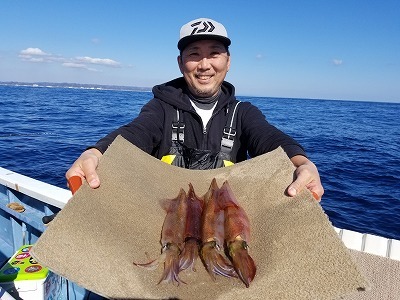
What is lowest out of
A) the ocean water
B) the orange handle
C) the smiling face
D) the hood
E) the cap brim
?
the ocean water

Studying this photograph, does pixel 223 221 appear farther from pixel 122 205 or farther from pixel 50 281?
pixel 50 281

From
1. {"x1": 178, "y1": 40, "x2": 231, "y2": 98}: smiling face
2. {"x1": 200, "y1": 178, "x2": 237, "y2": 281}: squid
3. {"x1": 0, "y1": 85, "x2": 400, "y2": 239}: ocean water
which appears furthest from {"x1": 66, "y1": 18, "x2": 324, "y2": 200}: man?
{"x1": 0, "y1": 85, "x2": 400, "y2": 239}: ocean water

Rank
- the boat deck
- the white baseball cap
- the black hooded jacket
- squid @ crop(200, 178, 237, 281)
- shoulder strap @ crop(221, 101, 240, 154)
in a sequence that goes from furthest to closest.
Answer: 1. the boat deck
2. shoulder strap @ crop(221, 101, 240, 154)
3. the black hooded jacket
4. the white baseball cap
5. squid @ crop(200, 178, 237, 281)

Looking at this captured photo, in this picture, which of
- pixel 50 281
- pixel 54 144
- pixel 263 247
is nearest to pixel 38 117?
pixel 54 144

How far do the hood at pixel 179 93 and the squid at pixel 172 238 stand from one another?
1.19 m

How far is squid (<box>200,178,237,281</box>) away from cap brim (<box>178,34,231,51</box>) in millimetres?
1496

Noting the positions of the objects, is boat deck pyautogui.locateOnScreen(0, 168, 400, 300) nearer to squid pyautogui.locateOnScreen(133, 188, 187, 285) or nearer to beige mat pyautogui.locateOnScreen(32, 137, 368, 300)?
beige mat pyautogui.locateOnScreen(32, 137, 368, 300)

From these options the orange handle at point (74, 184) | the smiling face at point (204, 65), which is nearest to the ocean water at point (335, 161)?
the smiling face at point (204, 65)

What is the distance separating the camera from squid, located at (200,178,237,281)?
2.33 meters

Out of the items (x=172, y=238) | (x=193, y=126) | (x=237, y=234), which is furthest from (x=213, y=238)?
(x=193, y=126)

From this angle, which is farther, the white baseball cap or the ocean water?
the ocean water

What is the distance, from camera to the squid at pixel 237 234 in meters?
2.22

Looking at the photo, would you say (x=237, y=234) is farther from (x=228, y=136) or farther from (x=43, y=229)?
(x=43, y=229)

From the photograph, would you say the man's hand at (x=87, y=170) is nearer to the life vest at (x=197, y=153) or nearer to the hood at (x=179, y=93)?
the life vest at (x=197, y=153)
